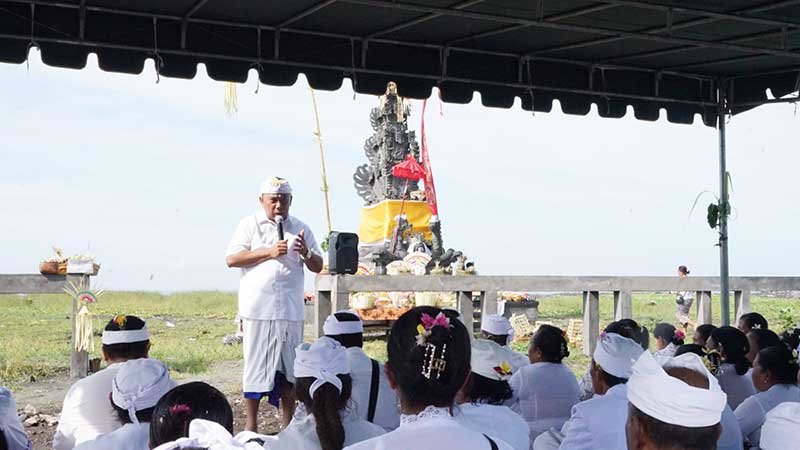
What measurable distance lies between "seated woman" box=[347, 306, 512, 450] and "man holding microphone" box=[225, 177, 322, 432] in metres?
3.61

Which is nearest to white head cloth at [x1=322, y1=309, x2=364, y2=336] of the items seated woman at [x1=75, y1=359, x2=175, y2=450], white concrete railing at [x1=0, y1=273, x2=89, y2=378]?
seated woman at [x1=75, y1=359, x2=175, y2=450]

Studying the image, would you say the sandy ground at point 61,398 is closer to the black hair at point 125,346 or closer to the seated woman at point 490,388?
the black hair at point 125,346

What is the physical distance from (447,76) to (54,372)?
617 centimetres

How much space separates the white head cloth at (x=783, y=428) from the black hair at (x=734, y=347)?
8.43ft

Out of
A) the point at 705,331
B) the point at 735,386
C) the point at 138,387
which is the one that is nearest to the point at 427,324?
the point at 138,387

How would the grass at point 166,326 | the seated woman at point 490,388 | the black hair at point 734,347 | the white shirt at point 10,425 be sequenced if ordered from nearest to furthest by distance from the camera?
the seated woman at point 490,388 < the white shirt at point 10,425 < the black hair at point 734,347 < the grass at point 166,326

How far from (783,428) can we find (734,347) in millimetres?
2683

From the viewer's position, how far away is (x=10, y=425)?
3396 millimetres

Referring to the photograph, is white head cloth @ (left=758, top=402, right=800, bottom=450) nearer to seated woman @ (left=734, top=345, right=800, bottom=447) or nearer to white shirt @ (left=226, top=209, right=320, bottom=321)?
seated woman @ (left=734, top=345, right=800, bottom=447)

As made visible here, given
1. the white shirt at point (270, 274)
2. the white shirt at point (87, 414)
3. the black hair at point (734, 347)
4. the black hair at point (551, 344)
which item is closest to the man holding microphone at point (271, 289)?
the white shirt at point (270, 274)

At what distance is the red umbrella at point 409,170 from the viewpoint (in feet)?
75.8

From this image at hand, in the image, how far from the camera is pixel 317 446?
310 centimetres

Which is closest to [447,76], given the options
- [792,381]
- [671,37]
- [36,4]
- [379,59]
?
[379,59]

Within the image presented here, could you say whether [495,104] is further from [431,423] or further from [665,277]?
[431,423]
